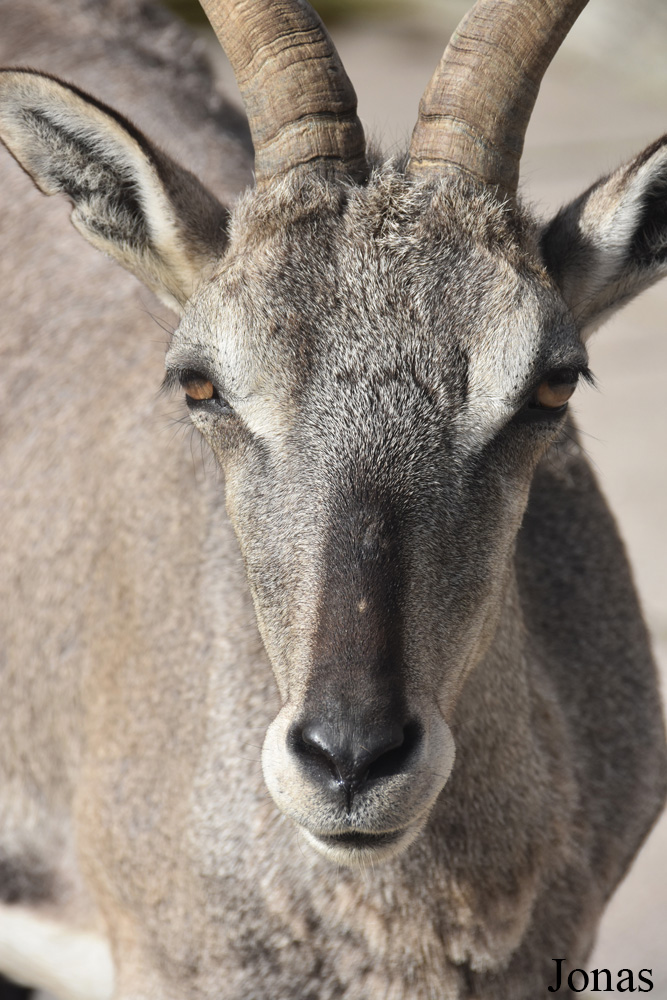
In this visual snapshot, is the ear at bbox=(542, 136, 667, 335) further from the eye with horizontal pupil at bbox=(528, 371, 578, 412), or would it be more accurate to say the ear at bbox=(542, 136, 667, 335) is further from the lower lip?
the lower lip

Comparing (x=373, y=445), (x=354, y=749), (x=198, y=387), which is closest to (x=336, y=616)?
(x=354, y=749)

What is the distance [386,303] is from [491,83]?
823 mm

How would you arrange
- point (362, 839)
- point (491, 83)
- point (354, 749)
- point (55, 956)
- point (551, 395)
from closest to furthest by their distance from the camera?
1. point (354, 749)
2. point (362, 839)
3. point (551, 395)
4. point (491, 83)
5. point (55, 956)

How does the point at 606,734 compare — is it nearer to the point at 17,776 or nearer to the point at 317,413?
the point at 317,413

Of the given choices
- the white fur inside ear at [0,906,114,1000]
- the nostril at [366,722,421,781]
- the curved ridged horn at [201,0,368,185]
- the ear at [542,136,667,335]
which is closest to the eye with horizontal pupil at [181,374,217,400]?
the curved ridged horn at [201,0,368,185]

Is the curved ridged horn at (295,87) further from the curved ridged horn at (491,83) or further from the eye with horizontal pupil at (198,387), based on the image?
the eye with horizontal pupil at (198,387)

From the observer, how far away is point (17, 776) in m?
5.54

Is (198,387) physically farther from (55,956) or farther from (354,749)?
(55,956)

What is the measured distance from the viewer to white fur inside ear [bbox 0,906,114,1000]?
4832mm

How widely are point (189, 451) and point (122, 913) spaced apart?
186 cm

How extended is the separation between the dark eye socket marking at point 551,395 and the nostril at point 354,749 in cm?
102

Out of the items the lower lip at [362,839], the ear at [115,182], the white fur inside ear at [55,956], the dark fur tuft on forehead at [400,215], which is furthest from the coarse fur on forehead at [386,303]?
the white fur inside ear at [55,956]

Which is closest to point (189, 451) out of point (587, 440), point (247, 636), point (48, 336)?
point (247, 636)

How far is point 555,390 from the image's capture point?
332 centimetres
